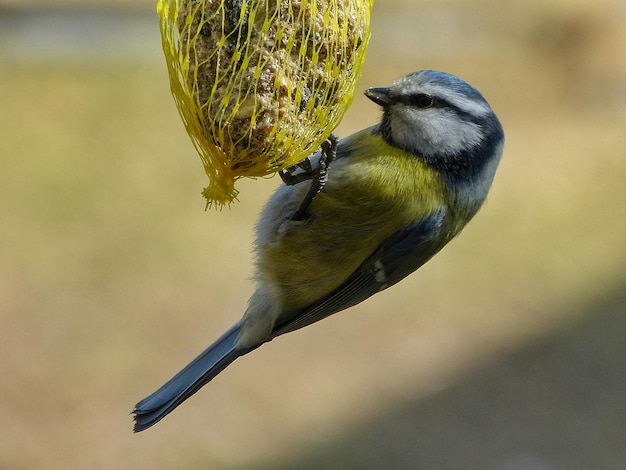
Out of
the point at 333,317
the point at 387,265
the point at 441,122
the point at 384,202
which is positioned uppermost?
the point at 441,122

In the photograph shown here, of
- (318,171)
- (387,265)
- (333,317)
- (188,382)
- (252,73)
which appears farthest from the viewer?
(333,317)

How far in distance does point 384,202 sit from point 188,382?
910 mm

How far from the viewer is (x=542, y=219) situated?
6684 millimetres

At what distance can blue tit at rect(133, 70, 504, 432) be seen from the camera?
2.72 metres

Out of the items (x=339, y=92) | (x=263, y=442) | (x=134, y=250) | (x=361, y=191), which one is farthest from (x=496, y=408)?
(x=339, y=92)

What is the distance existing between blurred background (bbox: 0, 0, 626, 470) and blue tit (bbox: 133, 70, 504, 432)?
2.18 metres

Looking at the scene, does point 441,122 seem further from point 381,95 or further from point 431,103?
point 381,95

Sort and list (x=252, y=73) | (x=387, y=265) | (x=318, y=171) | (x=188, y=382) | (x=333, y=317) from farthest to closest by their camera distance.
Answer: (x=333, y=317), (x=188, y=382), (x=387, y=265), (x=318, y=171), (x=252, y=73)

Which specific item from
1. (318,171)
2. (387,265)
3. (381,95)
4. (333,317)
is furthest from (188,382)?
(333,317)

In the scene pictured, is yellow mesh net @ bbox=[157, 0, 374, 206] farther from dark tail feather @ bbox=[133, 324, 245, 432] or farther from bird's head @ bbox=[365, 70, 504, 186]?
dark tail feather @ bbox=[133, 324, 245, 432]

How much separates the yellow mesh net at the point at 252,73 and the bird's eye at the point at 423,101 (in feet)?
1.12

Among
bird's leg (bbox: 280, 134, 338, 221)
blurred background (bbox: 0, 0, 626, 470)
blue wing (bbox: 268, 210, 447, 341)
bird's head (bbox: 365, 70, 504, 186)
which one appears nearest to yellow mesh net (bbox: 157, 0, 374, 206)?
bird's leg (bbox: 280, 134, 338, 221)

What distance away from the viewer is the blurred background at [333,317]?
5.07 meters

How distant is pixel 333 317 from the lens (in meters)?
5.84
